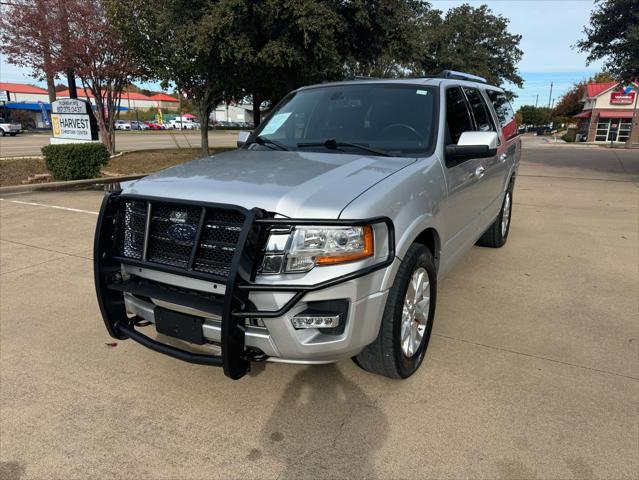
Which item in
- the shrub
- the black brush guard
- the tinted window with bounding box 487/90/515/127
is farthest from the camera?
the shrub

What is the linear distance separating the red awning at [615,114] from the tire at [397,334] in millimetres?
49646

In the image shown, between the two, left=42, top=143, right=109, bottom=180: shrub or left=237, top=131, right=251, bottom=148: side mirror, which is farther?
left=42, top=143, right=109, bottom=180: shrub

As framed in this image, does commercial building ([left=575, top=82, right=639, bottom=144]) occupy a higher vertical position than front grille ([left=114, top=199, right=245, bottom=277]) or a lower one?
higher

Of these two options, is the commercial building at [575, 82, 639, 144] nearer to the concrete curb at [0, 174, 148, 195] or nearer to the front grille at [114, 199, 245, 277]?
the concrete curb at [0, 174, 148, 195]

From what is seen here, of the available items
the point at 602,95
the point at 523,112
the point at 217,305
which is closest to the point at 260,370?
the point at 217,305

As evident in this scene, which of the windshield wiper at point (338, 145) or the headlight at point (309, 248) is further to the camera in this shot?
the windshield wiper at point (338, 145)

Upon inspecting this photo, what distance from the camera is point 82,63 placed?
16266mm

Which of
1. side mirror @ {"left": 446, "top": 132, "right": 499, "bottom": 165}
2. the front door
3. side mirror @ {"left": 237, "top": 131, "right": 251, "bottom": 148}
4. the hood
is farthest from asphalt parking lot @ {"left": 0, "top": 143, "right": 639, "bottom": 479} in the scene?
side mirror @ {"left": 237, "top": 131, "right": 251, "bottom": 148}

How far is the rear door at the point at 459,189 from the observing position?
11.6 ft

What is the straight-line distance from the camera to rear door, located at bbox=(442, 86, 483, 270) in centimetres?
353

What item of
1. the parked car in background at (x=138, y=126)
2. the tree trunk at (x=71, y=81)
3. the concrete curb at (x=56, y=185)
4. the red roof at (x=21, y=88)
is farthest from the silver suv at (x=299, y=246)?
the red roof at (x=21, y=88)

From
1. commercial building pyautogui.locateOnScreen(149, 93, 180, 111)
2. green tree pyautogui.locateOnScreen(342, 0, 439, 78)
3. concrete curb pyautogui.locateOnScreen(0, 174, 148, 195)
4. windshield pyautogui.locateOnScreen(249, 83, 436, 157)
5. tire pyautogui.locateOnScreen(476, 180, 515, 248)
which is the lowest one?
concrete curb pyautogui.locateOnScreen(0, 174, 148, 195)

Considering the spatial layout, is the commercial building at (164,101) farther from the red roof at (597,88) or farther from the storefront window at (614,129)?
the storefront window at (614,129)

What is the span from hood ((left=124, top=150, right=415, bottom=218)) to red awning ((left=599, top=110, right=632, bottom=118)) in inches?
1949
